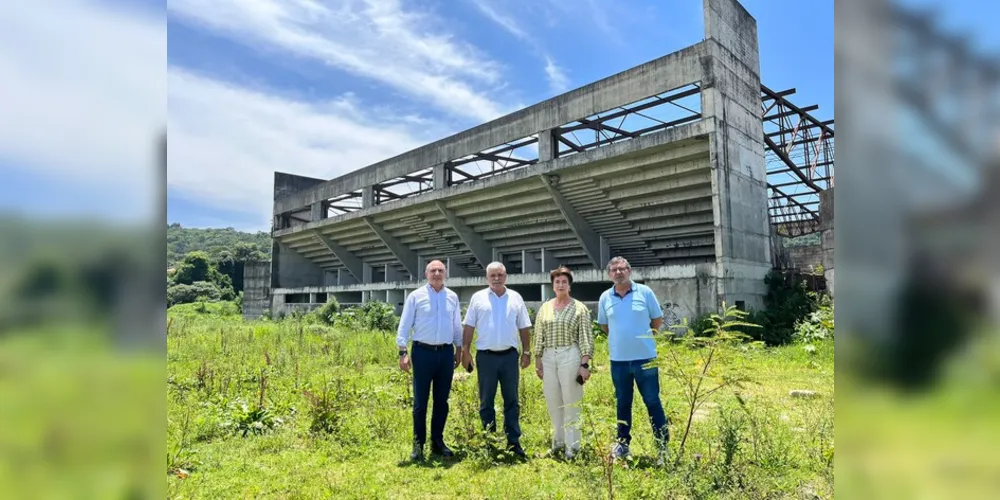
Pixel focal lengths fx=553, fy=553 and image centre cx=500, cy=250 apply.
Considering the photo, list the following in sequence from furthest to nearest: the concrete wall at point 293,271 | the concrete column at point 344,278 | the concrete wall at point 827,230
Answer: the concrete wall at point 293,271, the concrete column at point 344,278, the concrete wall at point 827,230

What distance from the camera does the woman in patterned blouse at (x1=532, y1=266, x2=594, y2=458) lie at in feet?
15.4

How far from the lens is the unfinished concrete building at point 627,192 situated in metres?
12.7

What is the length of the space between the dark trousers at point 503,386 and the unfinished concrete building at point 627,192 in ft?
28.3

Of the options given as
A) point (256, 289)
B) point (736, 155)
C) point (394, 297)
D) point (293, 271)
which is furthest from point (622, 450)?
point (256, 289)

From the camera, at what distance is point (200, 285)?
46.1 m

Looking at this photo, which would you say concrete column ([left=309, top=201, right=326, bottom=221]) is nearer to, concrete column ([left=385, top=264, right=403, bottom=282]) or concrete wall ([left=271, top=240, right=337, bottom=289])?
concrete column ([left=385, top=264, right=403, bottom=282])

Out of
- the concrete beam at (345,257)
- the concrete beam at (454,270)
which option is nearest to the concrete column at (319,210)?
the concrete beam at (345,257)

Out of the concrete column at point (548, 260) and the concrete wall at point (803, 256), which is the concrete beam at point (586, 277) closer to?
the concrete column at point (548, 260)

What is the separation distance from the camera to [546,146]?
15398 mm

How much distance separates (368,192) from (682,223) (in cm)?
1255

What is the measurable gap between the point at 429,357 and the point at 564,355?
118 cm

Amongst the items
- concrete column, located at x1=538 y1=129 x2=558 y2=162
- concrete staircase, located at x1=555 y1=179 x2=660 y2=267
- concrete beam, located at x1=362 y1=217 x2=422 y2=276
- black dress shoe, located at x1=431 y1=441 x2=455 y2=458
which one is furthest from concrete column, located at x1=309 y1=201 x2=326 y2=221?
black dress shoe, located at x1=431 y1=441 x2=455 y2=458

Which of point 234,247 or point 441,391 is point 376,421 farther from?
point 234,247
